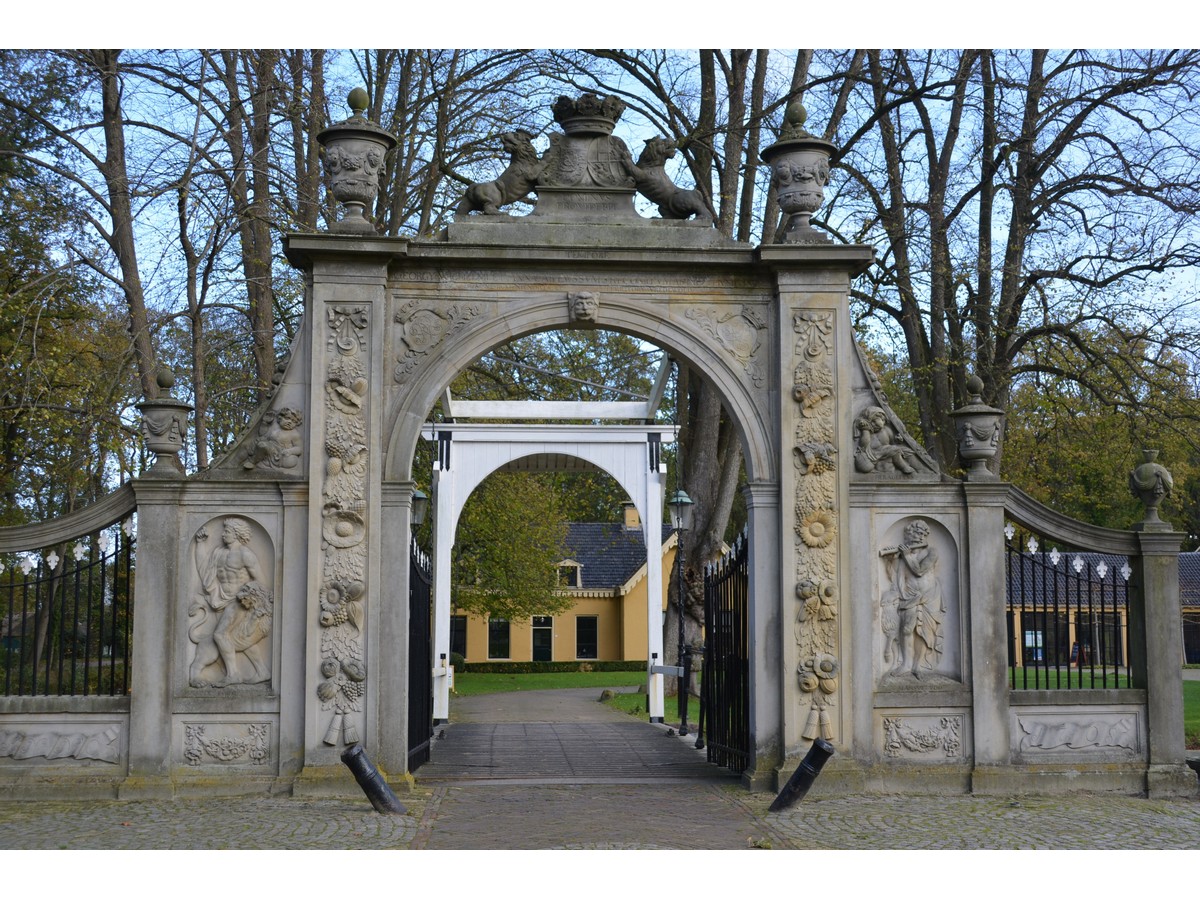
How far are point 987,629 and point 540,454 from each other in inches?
329

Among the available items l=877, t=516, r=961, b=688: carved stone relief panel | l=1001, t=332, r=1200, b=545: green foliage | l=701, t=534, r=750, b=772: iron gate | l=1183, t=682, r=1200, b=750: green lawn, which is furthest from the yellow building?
l=877, t=516, r=961, b=688: carved stone relief panel

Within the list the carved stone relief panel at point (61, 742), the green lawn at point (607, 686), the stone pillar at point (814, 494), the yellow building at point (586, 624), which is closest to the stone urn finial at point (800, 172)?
the stone pillar at point (814, 494)

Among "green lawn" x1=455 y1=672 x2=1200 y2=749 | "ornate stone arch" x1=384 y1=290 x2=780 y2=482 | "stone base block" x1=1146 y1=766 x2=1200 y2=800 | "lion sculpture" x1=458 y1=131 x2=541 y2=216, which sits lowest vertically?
"green lawn" x1=455 y1=672 x2=1200 y2=749

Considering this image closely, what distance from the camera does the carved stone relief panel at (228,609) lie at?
9.27m

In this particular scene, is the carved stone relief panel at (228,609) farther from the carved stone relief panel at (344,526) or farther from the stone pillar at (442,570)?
the stone pillar at (442,570)

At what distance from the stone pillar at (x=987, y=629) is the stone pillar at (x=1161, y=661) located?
1171 mm

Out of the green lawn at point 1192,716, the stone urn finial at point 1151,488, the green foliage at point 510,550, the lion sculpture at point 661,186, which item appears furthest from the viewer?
the green foliage at point 510,550

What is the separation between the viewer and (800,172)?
970cm

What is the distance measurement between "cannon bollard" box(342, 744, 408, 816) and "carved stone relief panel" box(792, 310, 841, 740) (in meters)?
3.27

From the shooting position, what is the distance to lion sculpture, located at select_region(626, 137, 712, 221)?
32.6ft

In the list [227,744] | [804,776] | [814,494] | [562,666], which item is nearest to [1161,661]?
[814,494]

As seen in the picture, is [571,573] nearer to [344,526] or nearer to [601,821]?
[344,526]

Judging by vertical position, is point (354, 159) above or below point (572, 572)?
above

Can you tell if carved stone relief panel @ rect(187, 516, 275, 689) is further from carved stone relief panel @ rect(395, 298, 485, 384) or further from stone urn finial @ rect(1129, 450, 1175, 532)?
stone urn finial @ rect(1129, 450, 1175, 532)
